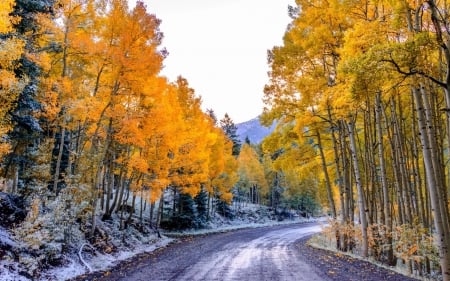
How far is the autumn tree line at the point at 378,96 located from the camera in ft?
22.8

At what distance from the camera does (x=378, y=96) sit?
11.3 meters

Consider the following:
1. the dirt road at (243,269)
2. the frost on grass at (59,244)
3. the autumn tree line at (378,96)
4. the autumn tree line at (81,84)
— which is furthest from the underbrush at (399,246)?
the autumn tree line at (81,84)

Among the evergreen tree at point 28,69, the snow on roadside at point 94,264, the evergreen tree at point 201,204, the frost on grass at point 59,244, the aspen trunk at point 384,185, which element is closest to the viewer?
the frost on grass at point 59,244

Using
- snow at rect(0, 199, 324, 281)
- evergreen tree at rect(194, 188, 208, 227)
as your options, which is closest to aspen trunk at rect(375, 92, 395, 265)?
snow at rect(0, 199, 324, 281)

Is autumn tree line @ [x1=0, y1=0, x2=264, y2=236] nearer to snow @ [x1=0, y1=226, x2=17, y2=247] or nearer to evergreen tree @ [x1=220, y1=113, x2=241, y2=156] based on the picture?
snow @ [x1=0, y1=226, x2=17, y2=247]

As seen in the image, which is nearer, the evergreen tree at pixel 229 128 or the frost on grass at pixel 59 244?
the frost on grass at pixel 59 244

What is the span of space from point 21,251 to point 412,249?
11063mm

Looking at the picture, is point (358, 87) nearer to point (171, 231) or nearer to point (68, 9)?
point (68, 9)

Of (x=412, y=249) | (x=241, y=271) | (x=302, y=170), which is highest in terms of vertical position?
(x=302, y=170)

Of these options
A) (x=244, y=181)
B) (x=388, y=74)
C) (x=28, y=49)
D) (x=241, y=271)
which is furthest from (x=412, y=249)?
(x=244, y=181)

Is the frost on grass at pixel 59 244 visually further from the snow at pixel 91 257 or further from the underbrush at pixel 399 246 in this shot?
the underbrush at pixel 399 246

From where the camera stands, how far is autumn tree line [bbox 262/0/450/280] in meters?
6.94

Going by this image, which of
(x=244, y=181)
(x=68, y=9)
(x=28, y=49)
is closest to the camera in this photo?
(x=28, y=49)

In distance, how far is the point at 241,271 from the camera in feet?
32.7
